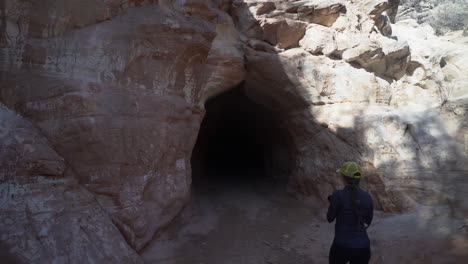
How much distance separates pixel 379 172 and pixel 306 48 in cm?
293

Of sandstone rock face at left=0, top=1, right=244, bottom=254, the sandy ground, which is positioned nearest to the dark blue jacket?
the sandy ground

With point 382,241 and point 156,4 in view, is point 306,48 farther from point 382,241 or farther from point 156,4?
point 382,241

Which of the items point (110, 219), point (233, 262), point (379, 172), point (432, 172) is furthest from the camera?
point (379, 172)

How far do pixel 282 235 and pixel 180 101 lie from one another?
8.78 ft

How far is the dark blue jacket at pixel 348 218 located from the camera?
99.8 inches

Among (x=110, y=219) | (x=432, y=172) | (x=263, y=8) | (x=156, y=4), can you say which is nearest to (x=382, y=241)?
(x=432, y=172)

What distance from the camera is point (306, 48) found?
6.37 metres

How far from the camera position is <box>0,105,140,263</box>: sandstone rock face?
2775mm

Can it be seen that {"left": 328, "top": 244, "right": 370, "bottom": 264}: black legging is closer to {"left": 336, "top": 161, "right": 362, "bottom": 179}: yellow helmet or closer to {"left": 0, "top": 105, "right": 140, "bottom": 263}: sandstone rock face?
{"left": 336, "top": 161, "right": 362, "bottom": 179}: yellow helmet

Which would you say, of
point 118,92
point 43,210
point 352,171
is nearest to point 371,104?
point 352,171

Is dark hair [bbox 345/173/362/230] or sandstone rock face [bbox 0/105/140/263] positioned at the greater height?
dark hair [bbox 345/173/362/230]

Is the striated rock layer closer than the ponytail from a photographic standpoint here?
No

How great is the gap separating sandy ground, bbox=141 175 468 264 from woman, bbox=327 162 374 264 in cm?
144

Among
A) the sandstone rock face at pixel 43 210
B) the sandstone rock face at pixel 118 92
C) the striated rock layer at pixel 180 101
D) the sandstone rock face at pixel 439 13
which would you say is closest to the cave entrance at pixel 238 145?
the striated rock layer at pixel 180 101
